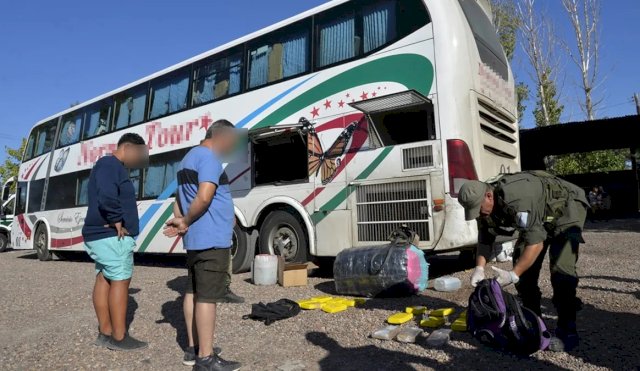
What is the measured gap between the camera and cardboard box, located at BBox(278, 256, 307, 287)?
6238 millimetres

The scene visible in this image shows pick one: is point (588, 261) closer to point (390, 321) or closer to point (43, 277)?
point (390, 321)

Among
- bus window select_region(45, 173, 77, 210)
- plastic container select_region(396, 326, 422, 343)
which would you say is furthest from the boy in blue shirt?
bus window select_region(45, 173, 77, 210)

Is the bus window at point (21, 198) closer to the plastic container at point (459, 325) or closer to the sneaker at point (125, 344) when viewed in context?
the sneaker at point (125, 344)

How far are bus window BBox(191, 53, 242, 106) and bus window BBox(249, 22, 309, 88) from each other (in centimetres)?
37

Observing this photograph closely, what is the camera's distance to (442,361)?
9.98 ft

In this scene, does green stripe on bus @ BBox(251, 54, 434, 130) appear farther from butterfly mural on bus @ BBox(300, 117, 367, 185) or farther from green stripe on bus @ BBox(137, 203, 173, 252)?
green stripe on bus @ BBox(137, 203, 173, 252)

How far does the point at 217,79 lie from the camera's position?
8.39m

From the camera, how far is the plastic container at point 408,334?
3.48 meters

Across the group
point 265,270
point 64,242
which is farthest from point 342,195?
point 64,242

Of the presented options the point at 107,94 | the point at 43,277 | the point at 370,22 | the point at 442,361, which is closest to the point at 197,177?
the point at 442,361

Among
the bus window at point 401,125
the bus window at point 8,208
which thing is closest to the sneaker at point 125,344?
the bus window at point 401,125

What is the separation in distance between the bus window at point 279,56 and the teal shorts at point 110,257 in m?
4.36

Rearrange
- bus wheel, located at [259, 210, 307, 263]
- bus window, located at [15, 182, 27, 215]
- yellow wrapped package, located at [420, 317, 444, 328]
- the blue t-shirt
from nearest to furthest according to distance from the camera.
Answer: the blue t-shirt < yellow wrapped package, located at [420, 317, 444, 328] < bus wheel, located at [259, 210, 307, 263] < bus window, located at [15, 182, 27, 215]

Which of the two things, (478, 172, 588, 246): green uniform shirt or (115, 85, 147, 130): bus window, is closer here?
(478, 172, 588, 246): green uniform shirt
